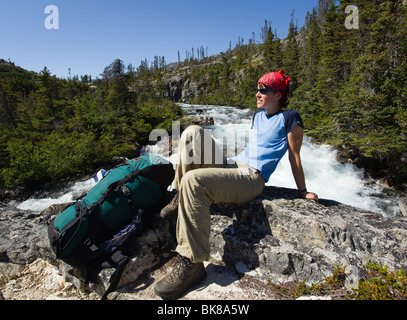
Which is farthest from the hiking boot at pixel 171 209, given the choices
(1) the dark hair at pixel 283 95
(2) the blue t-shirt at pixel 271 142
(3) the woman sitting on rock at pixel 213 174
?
(1) the dark hair at pixel 283 95

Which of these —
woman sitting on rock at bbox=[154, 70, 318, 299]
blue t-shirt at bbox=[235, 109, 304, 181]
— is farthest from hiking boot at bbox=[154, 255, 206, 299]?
blue t-shirt at bbox=[235, 109, 304, 181]

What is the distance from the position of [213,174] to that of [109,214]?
3.77 ft

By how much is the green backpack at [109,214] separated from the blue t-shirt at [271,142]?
3.40ft

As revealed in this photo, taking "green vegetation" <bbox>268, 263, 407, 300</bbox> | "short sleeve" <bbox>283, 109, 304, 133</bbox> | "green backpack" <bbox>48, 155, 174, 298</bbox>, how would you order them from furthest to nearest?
"short sleeve" <bbox>283, 109, 304, 133</bbox>, "green backpack" <bbox>48, 155, 174, 298</bbox>, "green vegetation" <bbox>268, 263, 407, 300</bbox>

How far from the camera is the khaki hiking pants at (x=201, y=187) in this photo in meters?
1.83

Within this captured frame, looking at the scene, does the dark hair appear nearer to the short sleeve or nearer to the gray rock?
the short sleeve

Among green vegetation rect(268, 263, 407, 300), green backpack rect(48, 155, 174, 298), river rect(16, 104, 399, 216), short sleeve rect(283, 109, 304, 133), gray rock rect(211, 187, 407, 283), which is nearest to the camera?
green vegetation rect(268, 263, 407, 300)

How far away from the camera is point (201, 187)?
73.4 inches

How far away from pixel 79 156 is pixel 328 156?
12.7m

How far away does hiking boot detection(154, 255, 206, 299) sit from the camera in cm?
176

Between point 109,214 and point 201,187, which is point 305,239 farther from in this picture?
point 109,214

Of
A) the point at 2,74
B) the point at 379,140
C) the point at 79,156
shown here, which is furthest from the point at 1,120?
the point at 2,74

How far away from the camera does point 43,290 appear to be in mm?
2102
